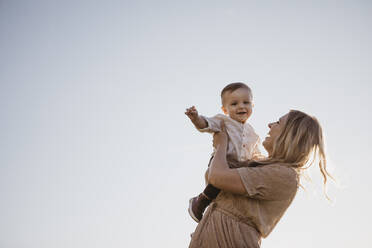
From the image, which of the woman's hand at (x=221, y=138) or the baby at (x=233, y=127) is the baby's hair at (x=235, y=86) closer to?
the baby at (x=233, y=127)

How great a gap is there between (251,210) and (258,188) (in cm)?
24

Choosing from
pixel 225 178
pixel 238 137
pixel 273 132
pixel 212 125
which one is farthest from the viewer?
pixel 238 137

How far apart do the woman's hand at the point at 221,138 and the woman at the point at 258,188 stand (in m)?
0.13

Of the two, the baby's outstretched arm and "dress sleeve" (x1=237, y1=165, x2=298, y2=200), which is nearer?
"dress sleeve" (x1=237, y1=165, x2=298, y2=200)

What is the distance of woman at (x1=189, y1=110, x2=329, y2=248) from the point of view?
320 centimetres

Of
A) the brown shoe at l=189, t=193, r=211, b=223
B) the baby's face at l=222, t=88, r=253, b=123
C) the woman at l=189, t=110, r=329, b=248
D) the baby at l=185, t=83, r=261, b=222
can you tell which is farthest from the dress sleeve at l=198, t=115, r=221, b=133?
the brown shoe at l=189, t=193, r=211, b=223

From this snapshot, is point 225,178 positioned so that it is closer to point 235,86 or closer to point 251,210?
point 251,210

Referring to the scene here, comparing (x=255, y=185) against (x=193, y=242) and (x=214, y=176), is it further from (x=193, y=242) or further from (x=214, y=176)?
(x=193, y=242)

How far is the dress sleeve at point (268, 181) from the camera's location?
319cm

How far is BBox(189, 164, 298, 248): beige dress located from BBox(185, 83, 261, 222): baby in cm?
37

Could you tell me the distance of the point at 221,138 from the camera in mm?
3855

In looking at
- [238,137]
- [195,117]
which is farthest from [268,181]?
[195,117]

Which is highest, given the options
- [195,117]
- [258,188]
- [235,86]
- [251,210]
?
[235,86]

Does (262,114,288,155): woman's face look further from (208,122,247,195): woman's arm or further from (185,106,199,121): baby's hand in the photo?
Result: (185,106,199,121): baby's hand
